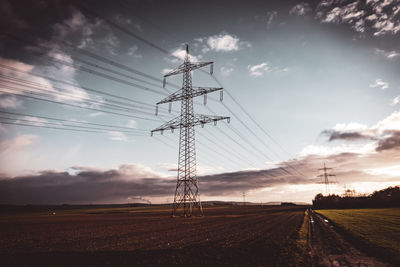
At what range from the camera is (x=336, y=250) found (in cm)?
1617

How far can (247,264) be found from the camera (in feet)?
39.4

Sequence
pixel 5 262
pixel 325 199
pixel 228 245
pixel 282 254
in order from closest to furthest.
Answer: pixel 5 262
pixel 282 254
pixel 228 245
pixel 325 199

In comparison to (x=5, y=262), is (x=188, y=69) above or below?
above

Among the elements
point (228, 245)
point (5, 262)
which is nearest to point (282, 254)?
point (228, 245)

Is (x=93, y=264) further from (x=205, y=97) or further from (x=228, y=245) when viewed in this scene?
(x=205, y=97)

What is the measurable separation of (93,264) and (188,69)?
32701mm

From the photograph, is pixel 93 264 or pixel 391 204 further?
pixel 391 204

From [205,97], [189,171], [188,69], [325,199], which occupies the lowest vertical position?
[325,199]

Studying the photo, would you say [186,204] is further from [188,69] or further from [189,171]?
[188,69]

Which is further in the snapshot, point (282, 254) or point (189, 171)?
point (189, 171)

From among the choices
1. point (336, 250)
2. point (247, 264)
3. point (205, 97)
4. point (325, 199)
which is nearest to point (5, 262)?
point (247, 264)

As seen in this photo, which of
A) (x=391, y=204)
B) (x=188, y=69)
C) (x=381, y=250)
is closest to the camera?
(x=381, y=250)

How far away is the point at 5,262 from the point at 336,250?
20.5 m

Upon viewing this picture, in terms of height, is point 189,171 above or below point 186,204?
above
